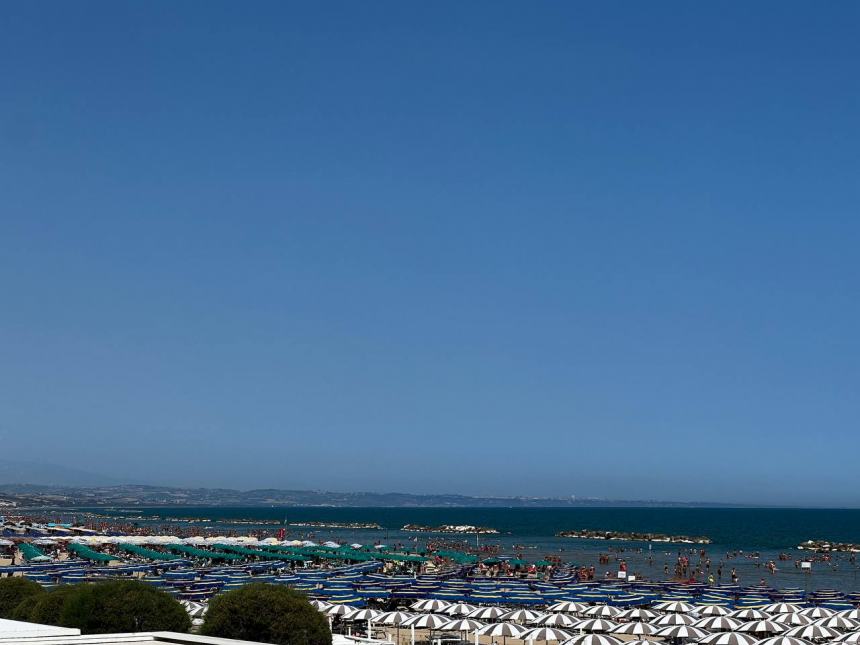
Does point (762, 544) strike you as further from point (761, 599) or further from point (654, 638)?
point (654, 638)

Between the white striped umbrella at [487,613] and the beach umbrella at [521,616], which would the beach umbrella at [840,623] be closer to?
the beach umbrella at [521,616]

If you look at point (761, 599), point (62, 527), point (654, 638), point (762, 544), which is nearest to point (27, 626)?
point (654, 638)

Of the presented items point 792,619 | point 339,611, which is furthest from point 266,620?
point 792,619

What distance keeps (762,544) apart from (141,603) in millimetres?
123167

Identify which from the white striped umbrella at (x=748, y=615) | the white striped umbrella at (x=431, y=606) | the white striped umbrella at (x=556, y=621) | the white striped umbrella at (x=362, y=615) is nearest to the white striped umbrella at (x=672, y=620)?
the white striped umbrella at (x=748, y=615)

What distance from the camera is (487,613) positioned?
4256cm

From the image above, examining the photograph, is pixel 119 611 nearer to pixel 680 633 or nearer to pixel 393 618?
pixel 393 618

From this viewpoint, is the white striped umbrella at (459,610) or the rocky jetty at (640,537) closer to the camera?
the white striped umbrella at (459,610)

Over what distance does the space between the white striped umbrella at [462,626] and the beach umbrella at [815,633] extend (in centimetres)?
1132

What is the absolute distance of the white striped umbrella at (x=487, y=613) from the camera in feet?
139

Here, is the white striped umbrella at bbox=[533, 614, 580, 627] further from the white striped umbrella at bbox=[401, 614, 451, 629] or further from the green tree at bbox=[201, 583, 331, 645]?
the green tree at bbox=[201, 583, 331, 645]

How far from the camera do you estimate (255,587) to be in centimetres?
2252

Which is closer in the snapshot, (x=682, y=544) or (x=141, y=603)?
(x=141, y=603)

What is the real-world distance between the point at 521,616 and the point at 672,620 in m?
5.89
